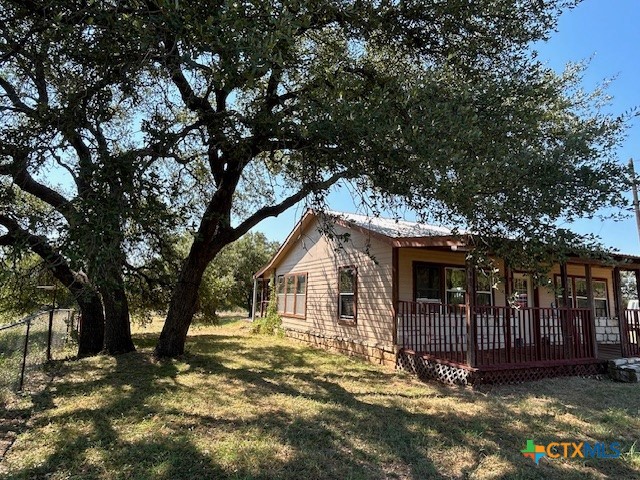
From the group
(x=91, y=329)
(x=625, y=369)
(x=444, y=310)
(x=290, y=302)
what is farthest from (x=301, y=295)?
(x=625, y=369)

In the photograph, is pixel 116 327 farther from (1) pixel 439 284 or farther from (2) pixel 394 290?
(1) pixel 439 284

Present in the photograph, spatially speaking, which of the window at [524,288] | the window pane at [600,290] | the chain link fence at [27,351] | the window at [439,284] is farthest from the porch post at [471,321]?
the window pane at [600,290]

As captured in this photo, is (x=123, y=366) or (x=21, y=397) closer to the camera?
(x=21, y=397)

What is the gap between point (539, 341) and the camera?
28.2 feet

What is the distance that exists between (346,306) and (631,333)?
23.9ft

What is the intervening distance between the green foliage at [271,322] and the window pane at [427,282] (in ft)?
23.0

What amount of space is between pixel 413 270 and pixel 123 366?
6.87 meters

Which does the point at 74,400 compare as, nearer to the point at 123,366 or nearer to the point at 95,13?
the point at 123,366

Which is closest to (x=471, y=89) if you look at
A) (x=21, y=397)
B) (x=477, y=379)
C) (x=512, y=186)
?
(x=512, y=186)

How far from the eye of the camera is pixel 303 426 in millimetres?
5102

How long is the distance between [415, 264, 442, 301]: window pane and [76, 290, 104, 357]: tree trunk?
7930 mm

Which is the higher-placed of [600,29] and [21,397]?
[600,29]

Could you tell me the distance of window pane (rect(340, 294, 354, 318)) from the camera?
11.8 metres

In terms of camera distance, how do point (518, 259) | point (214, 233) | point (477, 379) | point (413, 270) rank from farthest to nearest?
point (413, 270) < point (214, 233) < point (477, 379) < point (518, 259)
